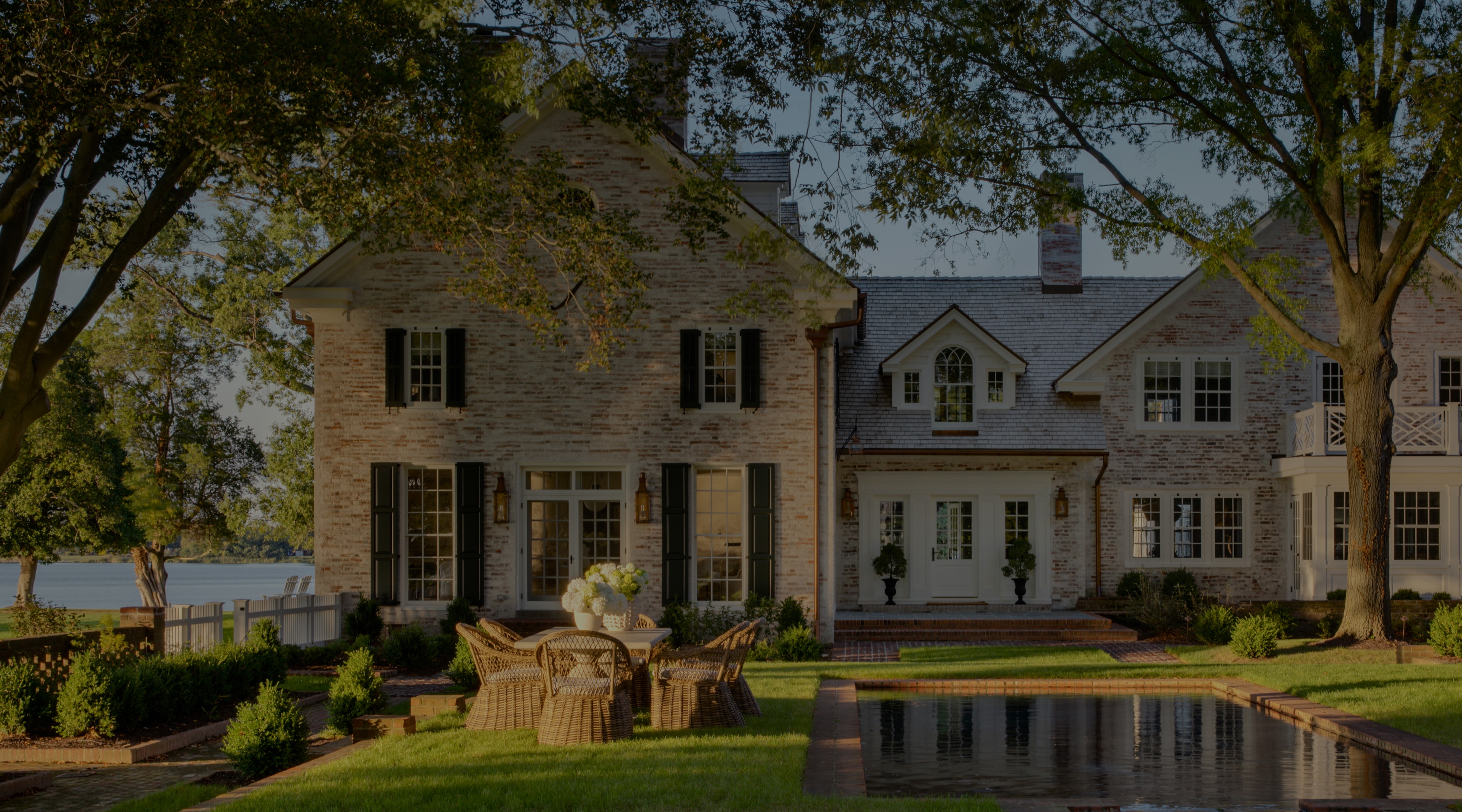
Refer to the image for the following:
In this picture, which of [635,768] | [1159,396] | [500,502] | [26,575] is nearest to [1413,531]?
[1159,396]

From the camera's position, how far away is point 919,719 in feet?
38.7

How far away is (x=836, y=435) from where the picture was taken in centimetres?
2178

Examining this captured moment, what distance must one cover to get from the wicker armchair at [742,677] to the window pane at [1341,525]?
14763 mm

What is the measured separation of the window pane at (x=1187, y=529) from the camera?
2270 cm

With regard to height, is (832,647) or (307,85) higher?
(307,85)

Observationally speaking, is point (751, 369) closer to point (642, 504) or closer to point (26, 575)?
point (642, 504)

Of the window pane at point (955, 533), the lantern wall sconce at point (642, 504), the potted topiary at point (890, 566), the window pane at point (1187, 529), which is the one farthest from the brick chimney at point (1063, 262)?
the lantern wall sconce at point (642, 504)

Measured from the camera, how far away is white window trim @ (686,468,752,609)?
1777cm

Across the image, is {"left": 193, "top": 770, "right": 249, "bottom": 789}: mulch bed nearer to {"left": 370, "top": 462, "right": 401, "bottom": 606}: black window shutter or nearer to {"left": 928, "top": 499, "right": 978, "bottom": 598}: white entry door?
{"left": 370, "top": 462, "right": 401, "bottom": 606}: black window shutter

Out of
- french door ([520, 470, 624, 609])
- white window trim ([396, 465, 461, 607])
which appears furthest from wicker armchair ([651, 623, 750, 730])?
white window trim ([396, 465, 461, 607])

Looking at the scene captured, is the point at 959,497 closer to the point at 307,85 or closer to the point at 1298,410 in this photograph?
the point at 1298,410

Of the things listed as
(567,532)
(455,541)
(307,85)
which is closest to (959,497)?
(567,532)

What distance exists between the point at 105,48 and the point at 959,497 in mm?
15459

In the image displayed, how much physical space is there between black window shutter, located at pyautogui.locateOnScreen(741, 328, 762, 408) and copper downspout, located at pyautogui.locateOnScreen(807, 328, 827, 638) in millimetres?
755
